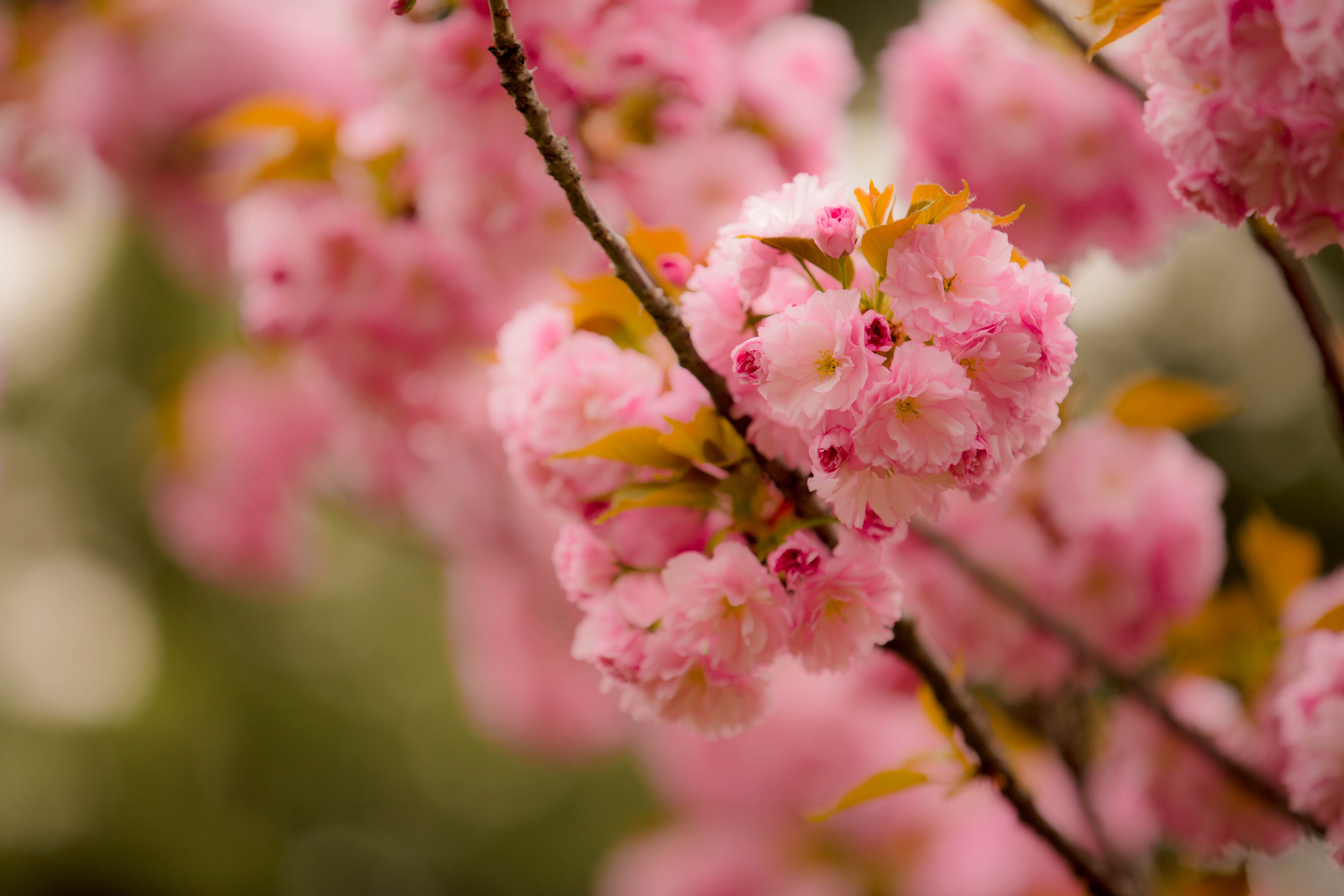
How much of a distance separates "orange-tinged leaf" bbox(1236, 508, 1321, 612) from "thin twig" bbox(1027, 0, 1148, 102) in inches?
16.3

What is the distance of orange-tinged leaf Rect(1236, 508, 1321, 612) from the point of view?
34.7 inches

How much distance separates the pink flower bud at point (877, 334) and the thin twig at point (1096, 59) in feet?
1.54

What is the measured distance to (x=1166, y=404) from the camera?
868 mm

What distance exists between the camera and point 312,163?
37.7 inches

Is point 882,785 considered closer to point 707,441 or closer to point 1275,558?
point 707,441

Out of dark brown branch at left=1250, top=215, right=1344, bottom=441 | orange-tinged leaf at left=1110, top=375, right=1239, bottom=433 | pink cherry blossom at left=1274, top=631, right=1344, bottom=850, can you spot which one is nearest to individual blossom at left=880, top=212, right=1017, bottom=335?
dark brown branch at left=1250, top=215, right=1344, bottom=441

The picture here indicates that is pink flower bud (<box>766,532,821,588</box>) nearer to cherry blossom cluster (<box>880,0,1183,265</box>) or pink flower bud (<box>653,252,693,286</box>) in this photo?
pink flower bud (<box>653,252,693,286</box>)

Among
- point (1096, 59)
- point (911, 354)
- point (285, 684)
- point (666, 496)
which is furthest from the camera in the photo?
point (285, 684)

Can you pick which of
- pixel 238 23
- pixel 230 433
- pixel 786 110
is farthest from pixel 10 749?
pixel 786 110

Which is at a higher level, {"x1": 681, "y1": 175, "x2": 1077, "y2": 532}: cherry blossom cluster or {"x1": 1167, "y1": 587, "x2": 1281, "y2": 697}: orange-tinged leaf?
{"x1": 681, "y1": 175, "x2": 1077, "y2": 532}: cherry blossom cluster

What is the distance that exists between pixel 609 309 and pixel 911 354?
0.24 metres

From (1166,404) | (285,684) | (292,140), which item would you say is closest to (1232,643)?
(1166,404)

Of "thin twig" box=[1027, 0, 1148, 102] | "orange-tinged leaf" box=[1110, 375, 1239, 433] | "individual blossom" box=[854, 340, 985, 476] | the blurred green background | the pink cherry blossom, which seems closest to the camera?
"individual blossom" box=[854, 340, 985, 476]

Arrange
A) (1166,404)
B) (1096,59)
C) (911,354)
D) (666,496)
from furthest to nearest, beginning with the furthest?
(1166,404) → (1096,59) → (666,496) → (911,354)
